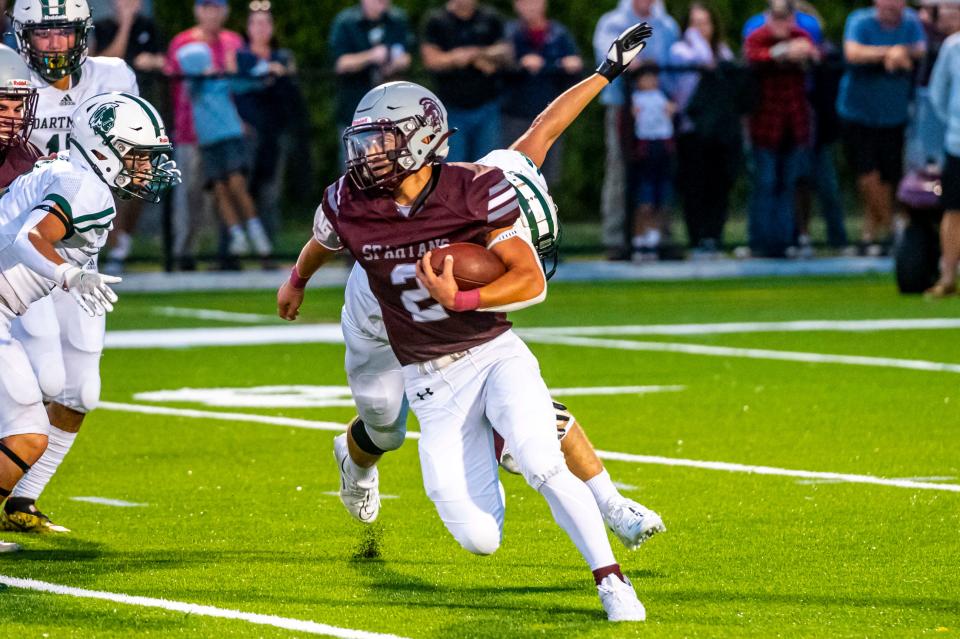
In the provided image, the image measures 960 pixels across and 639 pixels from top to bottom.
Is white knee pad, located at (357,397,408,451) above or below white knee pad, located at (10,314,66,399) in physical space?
below

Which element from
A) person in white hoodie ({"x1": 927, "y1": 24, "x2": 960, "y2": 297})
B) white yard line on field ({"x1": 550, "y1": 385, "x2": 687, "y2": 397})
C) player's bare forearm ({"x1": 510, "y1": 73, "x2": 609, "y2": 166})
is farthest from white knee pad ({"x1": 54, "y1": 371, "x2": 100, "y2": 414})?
person in white hoodie ({"x1": 927, "y1": 24, "x2": 960, "y2": 297})

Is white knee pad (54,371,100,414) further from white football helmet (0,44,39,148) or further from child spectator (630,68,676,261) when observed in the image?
child spectator (630,68,676,261)

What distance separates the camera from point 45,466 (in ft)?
24.4

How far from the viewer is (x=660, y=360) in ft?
40.5

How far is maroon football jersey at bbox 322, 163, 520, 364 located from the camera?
19.6ft

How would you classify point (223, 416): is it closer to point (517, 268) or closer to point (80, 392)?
point (80, 392)

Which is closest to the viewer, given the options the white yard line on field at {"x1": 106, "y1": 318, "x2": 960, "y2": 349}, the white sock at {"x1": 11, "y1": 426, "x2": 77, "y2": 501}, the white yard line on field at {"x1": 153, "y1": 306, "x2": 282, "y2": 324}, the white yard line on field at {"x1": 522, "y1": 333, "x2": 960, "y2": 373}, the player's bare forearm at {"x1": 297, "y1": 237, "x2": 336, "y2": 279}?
the player's bare forearm at {"x1": 297, "y1": 237, "x2": 336, "y2": 279}

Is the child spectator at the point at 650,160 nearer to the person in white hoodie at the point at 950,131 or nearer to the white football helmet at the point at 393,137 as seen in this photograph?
the person in white hoodie at the point at 950,131

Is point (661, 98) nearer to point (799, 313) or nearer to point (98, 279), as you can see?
point (799, 313)

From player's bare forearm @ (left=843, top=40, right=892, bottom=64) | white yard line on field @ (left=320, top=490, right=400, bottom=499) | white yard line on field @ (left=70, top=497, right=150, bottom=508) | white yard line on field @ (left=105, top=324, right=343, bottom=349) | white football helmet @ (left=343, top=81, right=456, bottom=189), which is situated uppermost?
white football helmet @ (left=343, top=81, right=456, bottom=189)

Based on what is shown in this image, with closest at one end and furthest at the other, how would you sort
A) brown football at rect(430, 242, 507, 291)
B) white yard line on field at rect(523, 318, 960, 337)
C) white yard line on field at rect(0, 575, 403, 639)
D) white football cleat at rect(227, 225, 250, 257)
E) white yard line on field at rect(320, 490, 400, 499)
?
white yard line on field at rect(0, 575, 403, 639), brown football at rect(430, 242, 507, 291), white yard line on field at rect(320, 490, 400, 499), white yard line on field at rect(523, 318, 960, 337), white football cleat at rect(227, 225, 250, 257)

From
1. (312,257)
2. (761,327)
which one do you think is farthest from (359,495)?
(761,327)

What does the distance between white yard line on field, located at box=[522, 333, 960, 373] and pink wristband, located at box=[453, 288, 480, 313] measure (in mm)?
6503

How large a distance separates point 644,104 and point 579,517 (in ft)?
40.0
